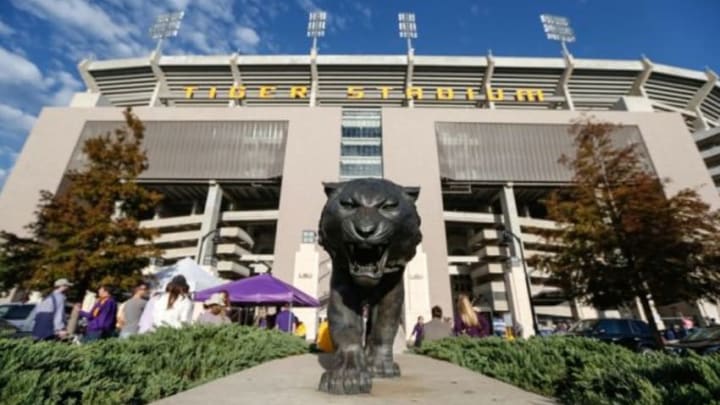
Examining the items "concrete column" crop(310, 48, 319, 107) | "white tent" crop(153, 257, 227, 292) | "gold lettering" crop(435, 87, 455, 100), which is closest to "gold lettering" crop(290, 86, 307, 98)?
"concrete column" crop(310, 48, 319, 107)

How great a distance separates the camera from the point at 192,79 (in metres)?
48.7

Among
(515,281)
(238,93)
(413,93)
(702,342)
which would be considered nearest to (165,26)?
(238,93)

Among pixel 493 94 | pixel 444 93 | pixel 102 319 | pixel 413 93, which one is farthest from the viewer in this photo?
pixel 444 93

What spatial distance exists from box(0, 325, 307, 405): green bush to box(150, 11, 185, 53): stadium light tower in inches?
2327

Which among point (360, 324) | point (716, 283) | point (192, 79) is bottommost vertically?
point (360, 324)

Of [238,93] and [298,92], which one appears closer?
[238,93]

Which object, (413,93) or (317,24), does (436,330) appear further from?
(317,24)

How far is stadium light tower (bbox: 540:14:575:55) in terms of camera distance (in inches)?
2039

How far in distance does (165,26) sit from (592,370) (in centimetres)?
6517

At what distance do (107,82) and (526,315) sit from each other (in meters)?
62.3

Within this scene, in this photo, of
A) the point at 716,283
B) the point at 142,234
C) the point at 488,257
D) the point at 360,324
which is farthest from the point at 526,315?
the point at 360,324

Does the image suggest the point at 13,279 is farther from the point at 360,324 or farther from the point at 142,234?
the point at 360,324

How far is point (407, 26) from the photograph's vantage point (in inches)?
2062

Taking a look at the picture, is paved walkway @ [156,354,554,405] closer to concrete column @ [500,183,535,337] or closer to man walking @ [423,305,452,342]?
man walking @ [423,305,452,342]
